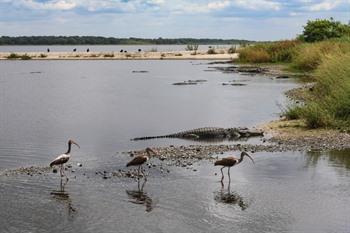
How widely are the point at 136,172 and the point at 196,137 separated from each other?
5273 mm

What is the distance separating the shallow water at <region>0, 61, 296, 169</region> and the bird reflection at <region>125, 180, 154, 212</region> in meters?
3.45

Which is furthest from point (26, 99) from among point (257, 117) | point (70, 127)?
point (257, 117)

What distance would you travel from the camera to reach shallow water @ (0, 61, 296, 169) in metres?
18.8

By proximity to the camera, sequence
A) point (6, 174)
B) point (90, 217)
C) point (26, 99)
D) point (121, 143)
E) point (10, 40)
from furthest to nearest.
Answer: point (10, 40) < point (26, 99) < point (121, 143) < point (6, 174) < point (90, 217)

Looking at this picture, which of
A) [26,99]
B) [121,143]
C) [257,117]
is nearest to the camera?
[121,143]

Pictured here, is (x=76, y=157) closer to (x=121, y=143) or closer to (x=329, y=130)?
(x=121, y=143)

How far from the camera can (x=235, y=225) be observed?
10742mm

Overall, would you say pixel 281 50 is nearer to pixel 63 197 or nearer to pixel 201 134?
pixel 201 134

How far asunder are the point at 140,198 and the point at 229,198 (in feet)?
6.02

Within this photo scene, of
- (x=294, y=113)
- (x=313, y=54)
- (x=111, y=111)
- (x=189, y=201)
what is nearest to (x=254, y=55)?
(x=313, y=54)

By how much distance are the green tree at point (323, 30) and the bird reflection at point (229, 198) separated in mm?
49269

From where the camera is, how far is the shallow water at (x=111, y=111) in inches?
739

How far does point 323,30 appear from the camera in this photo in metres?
60.4

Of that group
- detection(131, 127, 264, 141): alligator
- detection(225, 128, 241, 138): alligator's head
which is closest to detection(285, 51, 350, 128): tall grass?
detection(131, 127, 264, 141): alligator
